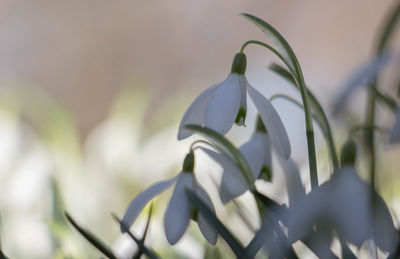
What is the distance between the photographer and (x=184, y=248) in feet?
2.07

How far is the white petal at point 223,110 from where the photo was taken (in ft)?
1.18

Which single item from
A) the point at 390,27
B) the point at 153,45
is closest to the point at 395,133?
the point at 390,27

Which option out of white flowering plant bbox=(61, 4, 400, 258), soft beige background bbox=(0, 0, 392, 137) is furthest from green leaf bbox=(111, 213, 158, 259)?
soft beige background bbox=(0, 0, 392, 137)

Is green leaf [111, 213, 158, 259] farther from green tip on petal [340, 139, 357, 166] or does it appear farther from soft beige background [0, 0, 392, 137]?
soft beige background [0, 0, 392, 137]

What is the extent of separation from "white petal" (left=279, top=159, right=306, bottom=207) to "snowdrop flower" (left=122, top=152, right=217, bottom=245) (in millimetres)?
66

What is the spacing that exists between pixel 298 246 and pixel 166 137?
36 centimetres

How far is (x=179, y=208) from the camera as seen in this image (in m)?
0.34

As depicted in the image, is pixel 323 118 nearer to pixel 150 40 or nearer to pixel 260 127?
pixel 260 127

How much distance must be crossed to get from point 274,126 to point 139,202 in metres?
0.08

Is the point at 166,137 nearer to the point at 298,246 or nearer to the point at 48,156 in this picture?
the point at 48,156

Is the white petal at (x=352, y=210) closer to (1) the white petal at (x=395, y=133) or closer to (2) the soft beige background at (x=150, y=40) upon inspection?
(1) the white petal at (x=395, y=133)

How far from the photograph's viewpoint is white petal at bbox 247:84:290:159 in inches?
13.9

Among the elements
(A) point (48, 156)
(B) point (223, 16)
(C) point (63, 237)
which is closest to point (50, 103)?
(A) point (48, 156)

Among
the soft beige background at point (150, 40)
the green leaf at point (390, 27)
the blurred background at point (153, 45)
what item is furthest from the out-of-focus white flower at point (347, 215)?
the soft beige background at point (150, 40)
